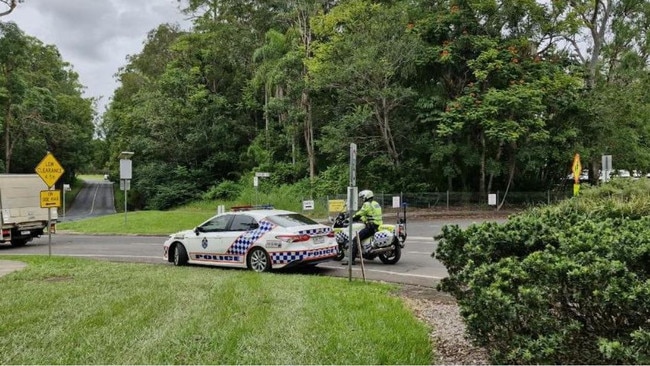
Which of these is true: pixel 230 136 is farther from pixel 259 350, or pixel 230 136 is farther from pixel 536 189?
pixel 259 350

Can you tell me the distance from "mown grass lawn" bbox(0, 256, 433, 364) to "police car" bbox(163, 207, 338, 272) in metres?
2.16

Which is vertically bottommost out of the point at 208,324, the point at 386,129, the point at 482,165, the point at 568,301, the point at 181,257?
the point at 181,257

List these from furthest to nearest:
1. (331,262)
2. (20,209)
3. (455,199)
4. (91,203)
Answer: (91,203)
(455,199)
(20,209)
(331,262)

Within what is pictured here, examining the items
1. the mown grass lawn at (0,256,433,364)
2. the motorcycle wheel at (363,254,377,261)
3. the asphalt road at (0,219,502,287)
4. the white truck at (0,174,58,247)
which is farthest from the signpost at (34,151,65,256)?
the motorcycle wheel at (363,254,377,261)

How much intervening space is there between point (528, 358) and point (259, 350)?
2.36 m

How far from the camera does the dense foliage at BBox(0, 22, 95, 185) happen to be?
41656 millimetres

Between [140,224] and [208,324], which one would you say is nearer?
[208,324]

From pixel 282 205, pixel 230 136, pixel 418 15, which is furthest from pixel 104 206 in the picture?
pixel 418 15

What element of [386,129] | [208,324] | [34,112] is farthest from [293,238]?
[34,112]

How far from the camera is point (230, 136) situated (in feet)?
142

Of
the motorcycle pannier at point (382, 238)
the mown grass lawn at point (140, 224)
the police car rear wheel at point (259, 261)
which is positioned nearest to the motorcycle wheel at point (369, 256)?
the motorcycle pannier at point (382, 238)

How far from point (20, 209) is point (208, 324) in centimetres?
1813

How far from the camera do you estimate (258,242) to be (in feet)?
37.6

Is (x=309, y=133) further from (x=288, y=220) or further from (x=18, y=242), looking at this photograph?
(x=288, y=220)
